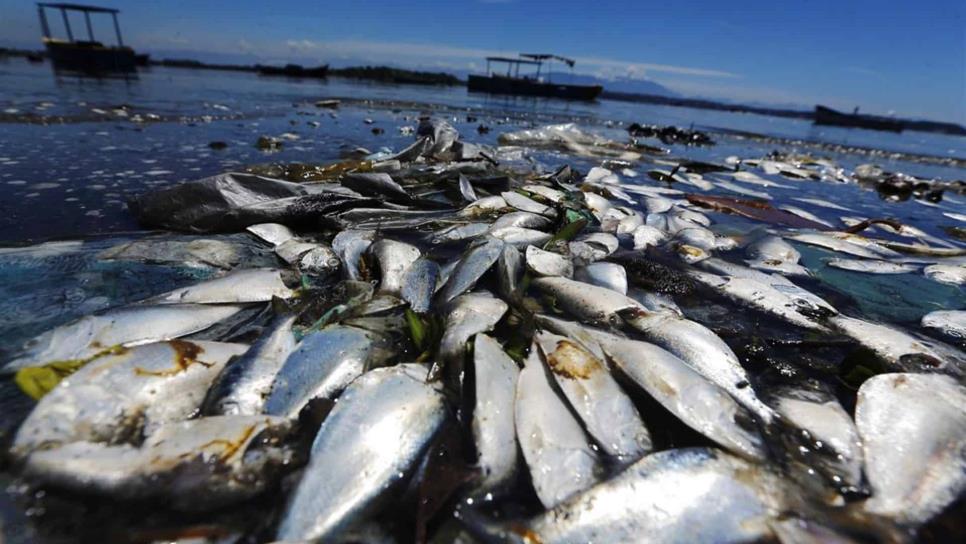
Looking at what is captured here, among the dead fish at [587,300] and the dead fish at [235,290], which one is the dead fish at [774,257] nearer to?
the dead fish at [587,300]

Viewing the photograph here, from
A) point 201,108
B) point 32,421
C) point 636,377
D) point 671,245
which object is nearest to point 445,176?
point 671,245

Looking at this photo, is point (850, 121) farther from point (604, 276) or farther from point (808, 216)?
point (604, 276)

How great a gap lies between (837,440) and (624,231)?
277 centimetres

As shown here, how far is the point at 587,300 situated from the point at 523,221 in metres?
1.44

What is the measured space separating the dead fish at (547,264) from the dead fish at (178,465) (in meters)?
1.94

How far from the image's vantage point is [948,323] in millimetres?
2695

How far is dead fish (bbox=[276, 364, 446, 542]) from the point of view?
4.28 feet

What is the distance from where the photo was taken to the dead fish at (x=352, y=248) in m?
2.94

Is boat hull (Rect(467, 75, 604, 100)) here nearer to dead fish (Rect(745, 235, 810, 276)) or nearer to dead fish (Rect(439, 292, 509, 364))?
dead fish (Rect(745, 235, 810, 276))

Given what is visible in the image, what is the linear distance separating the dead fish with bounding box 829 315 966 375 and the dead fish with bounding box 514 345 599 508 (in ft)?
5.97

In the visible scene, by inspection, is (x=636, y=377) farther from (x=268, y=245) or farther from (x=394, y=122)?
(x=394, y=122)

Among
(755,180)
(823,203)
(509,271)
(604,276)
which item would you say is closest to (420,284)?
(509,271)

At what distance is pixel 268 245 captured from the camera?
3.55 metres

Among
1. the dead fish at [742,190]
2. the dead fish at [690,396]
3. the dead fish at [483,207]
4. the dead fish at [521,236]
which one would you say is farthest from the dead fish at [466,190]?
the dead fish at [742,190]
